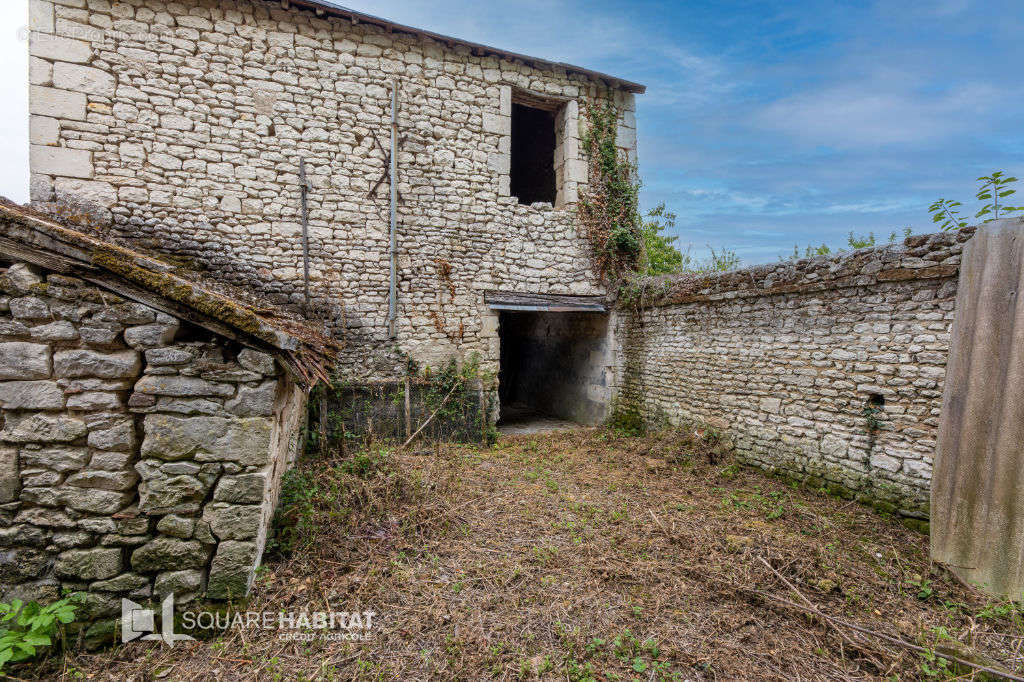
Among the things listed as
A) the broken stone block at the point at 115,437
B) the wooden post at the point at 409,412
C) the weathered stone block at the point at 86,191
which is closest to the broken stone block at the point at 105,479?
the broken stone block at the point at 115,437

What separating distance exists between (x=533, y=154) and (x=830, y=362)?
7.27 m

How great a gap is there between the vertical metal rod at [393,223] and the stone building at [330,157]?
2.0 inches

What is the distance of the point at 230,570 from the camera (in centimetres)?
300

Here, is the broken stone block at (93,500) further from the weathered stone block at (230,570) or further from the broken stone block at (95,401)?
the weathered stone block at (230,570)

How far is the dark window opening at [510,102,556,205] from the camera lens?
9367 millimetres

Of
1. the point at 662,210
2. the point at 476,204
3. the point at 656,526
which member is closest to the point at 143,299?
the point at 656,526

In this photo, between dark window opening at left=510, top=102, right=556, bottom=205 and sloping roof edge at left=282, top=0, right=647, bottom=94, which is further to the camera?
dark window opening at left=510, top=102, right=556, bottom=205

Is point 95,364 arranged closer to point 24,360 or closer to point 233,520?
point 24,360

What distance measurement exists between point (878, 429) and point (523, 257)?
5.24m

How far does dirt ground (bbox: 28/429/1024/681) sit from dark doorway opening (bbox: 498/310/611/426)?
11.4ft

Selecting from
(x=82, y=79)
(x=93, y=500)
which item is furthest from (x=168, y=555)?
(x=82, y=79)

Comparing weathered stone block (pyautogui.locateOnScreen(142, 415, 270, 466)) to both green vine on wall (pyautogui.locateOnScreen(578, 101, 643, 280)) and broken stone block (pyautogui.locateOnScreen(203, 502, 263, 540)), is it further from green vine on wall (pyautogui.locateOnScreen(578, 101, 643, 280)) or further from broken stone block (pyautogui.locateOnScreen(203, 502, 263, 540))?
green vine on wall (pyautogui.locateOnScreen(578, 101, 643, 280))

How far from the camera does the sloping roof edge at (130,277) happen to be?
2.63m

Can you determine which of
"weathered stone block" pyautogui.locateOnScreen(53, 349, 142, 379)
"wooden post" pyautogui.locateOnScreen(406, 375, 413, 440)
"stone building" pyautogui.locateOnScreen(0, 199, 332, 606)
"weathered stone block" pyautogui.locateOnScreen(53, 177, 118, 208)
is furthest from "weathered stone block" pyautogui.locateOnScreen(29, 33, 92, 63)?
"wooden post" pyautogui.locateOnScreen(406, 375, 413, 440)
